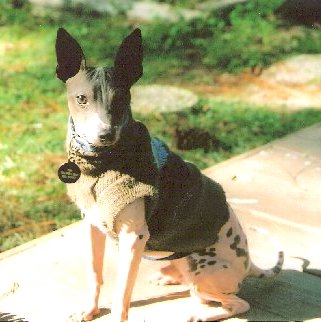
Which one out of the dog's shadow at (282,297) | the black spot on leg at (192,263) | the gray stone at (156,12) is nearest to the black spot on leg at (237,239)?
the black spot on leg at (192,263)

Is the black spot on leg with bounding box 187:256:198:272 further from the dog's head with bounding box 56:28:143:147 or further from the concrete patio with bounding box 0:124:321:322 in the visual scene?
the dog's head with bounding box 56:28:143:147

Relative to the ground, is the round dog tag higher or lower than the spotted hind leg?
higher

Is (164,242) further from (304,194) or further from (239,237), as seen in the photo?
(304,194)

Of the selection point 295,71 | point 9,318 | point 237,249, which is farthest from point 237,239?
point 295,71

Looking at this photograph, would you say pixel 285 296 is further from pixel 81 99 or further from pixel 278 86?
pixel 278 86

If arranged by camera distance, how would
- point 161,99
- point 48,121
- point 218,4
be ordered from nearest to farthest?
point 48,121 < point 161,99 < point 218,4

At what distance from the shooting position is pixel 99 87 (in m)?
2.77

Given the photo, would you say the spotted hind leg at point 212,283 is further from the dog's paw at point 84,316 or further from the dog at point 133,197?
the dog's paw at point 84,316

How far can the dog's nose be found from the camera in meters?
2.74

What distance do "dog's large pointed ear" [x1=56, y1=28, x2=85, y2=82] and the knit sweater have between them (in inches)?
10.0

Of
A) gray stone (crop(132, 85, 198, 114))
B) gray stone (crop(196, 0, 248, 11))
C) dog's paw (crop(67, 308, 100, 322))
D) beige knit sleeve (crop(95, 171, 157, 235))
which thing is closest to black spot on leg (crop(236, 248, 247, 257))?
beige knit sleeve (crop(95, 171, 157, 235))

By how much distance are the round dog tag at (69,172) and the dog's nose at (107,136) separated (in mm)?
266

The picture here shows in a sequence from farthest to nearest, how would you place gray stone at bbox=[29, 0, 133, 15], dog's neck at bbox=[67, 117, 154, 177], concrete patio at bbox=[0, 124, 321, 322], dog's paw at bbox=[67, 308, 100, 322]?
gray stone at bbox=[29, 0, 133, 15] → concrete patio at bbox=[0, 124, 321, 322] → dog's paw at bbox=[67, 308, 100, 322] → dog's neck at bbox=[67, 117, 154, 177]

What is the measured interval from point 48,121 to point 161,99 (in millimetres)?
1181
